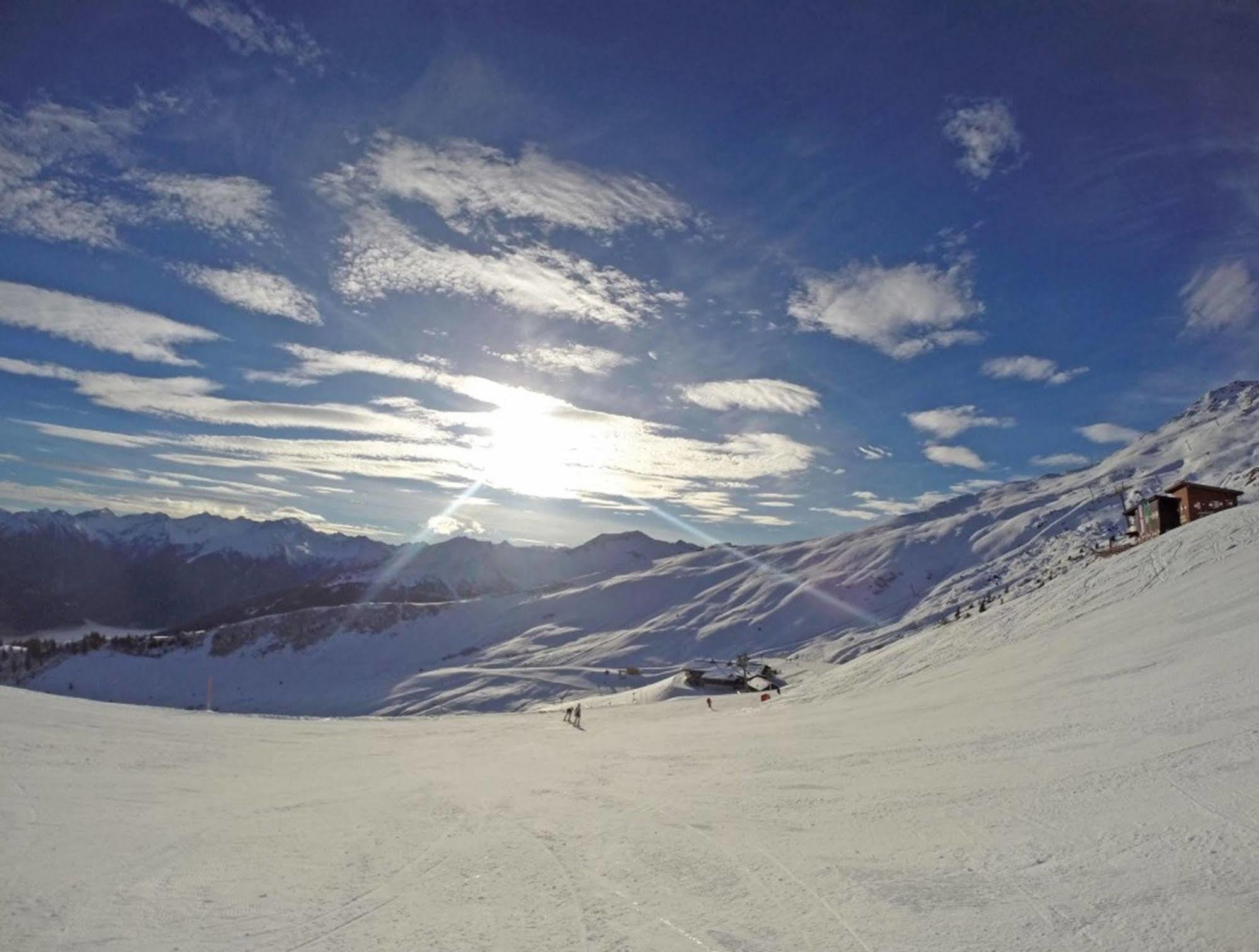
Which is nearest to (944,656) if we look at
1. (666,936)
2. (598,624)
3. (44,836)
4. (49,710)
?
(666,936)

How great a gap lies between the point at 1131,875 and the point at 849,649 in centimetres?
8879

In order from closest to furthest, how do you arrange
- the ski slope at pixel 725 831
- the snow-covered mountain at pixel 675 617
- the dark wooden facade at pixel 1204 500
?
the ski slope at pixel 725 831, the dark wooden facade at pixel 1204 500, the snow-covered mountain at pixel 675 617

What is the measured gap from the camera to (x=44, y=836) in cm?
1038

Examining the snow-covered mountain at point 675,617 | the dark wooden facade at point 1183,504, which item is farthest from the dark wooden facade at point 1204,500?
the snow-covered mountain at point 675,617

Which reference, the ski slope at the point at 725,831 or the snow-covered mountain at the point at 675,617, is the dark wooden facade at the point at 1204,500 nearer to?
the ski slope at the point at 725,831

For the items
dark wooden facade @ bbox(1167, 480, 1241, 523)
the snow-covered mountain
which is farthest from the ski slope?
the snow-covered mountain

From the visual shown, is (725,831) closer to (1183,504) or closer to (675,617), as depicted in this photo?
(1183,504)

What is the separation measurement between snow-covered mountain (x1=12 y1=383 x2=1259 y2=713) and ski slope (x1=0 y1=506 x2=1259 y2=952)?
70.7 m

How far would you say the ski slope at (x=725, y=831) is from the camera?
7328 mm

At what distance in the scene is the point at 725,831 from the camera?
1107 centimetres

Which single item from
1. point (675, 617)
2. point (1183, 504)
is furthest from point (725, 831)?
point (675, 617)

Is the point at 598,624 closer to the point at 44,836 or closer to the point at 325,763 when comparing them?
the point at 325,763

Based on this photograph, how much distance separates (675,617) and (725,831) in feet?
436

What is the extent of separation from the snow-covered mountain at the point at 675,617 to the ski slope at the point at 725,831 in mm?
70685
